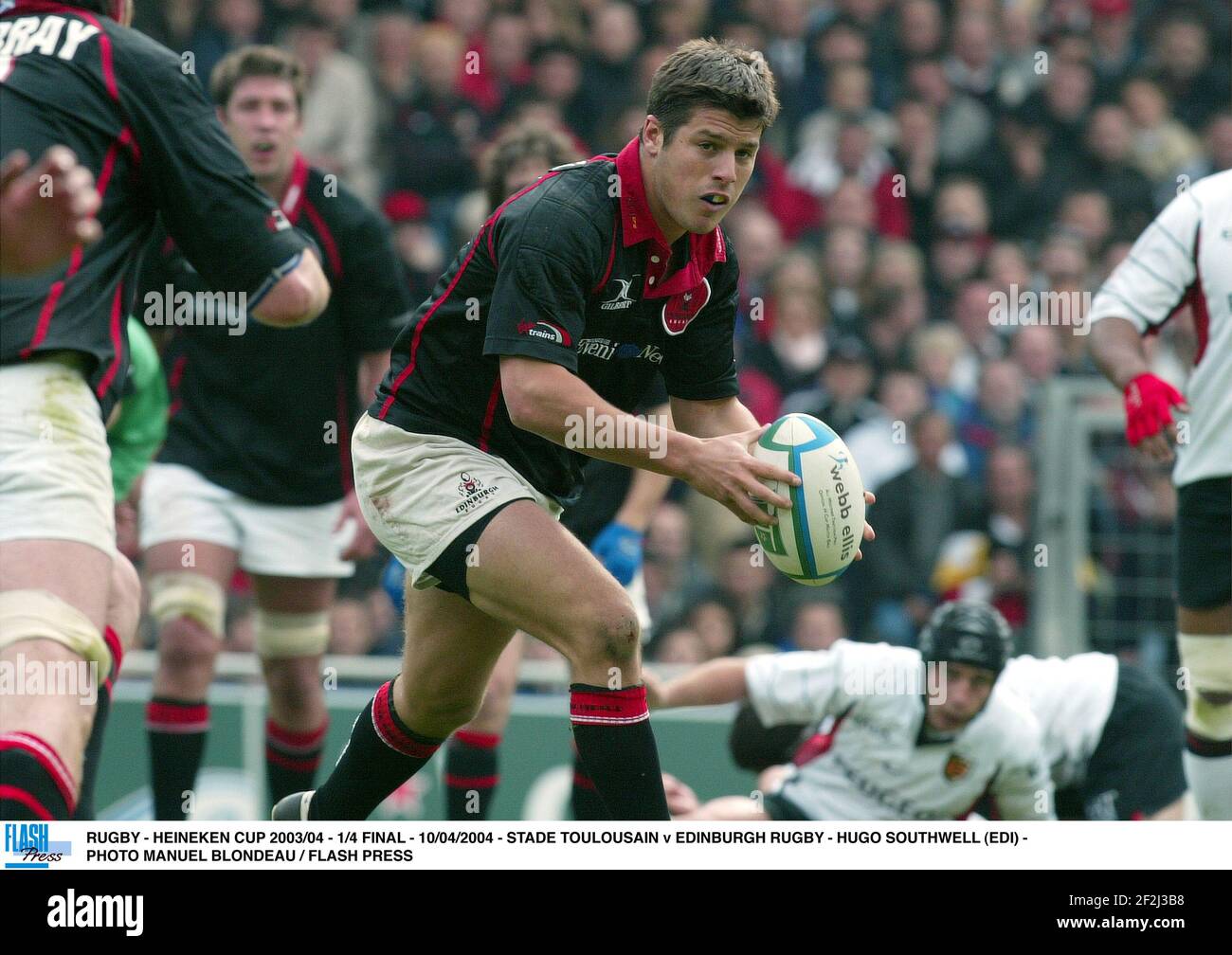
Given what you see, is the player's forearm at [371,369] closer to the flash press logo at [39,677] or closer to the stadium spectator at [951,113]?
the flash press logo at [39,677]

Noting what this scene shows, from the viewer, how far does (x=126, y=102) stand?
3.73 meters

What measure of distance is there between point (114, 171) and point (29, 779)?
1.38 meters

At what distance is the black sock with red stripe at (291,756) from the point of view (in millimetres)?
6277

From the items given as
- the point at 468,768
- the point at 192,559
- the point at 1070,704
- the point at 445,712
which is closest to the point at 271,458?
the point at 192,559

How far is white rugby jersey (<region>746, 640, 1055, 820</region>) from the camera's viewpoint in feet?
20.4

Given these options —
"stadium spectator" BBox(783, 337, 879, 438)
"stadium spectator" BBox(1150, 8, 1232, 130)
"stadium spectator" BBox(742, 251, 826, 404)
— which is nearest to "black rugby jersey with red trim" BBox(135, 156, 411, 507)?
"stadium spectator" BBox(783, 337, 879, 438)

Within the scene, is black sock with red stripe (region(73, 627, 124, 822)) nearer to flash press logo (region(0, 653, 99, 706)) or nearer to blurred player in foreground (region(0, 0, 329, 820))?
blurred player in foreground (region(0, 0, 329, 820))

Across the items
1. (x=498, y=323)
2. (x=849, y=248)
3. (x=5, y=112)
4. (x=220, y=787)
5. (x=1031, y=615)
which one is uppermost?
(x=849, y=248)

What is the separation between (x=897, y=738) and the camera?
6.32 m

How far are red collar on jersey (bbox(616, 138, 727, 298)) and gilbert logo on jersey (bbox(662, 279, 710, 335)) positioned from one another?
0.09ft

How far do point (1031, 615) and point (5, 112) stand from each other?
6487 millimetres

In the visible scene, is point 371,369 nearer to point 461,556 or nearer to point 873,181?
point 461,556
